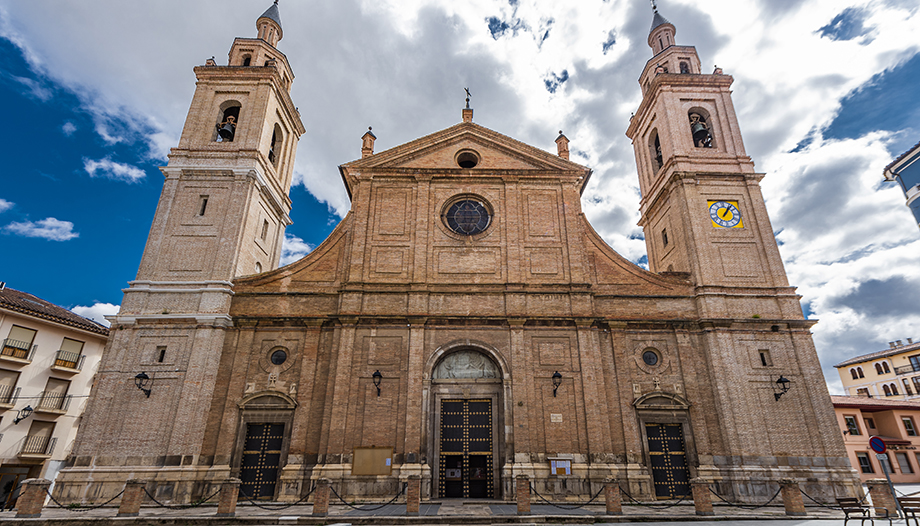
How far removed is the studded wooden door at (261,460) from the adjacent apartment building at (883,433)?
37.3 meters

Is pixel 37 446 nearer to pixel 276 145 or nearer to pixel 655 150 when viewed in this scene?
pixel 276 145

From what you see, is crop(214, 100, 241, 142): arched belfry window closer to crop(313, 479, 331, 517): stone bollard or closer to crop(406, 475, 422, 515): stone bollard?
crop(313, 479, 331, 517): stone bollard

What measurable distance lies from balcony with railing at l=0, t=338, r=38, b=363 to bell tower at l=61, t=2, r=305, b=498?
1146 cm

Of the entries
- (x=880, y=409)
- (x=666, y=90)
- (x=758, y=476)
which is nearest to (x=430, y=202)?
(x=666, y=90)

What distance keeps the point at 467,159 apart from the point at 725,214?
467 inches

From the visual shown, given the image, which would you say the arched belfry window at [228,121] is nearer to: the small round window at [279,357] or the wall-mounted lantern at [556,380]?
the small round window at [279,357]

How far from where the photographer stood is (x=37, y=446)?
2536 centimetres

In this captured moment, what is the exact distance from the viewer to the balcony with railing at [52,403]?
2541 cm

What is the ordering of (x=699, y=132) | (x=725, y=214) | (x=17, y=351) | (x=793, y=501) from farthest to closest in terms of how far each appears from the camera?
(x=17, y=351) < (x=699, y=132) < (x=725, y=214) < (x=793, y=501)

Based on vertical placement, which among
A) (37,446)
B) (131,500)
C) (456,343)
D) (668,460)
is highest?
(456,343)

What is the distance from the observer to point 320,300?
19.2m

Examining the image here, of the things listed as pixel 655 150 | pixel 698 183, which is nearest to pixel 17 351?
pixel 698 183

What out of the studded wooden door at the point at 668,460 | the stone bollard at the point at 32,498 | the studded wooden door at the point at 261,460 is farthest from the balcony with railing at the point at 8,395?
the studded wooden door at the point at 668,460

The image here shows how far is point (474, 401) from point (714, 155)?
52.3ft
